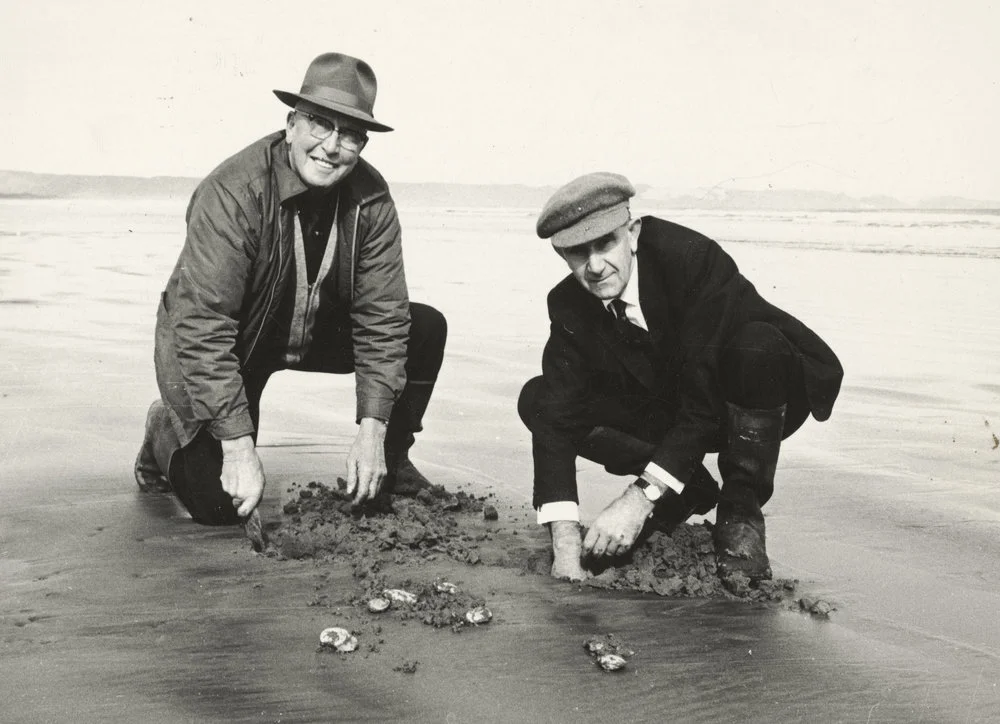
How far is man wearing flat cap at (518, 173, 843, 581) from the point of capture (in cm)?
293

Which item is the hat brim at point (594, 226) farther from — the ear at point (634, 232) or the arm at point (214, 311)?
the arm at point (214, 311)

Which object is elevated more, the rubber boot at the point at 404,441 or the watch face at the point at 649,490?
the watch face at the point at 649,490

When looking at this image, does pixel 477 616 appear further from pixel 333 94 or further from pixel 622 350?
pixel 333 94

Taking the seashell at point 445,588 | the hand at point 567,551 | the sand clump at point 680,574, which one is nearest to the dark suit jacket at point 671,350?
the hand at point 567,551

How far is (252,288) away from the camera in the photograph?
329 centimetres

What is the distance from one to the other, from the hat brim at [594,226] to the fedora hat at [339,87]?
29.3 inches

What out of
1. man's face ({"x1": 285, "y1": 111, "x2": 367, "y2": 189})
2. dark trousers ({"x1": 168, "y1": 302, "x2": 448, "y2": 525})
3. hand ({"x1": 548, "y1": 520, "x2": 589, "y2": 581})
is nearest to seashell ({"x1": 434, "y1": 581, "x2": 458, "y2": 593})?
hand ({"x1": 548, "y1": 520, "x2": 589, "y2": 581})

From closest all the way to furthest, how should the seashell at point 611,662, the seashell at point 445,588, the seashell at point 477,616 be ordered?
the seashell at point 611,662, the seashell at point 477,616, the seashell at point 445,588

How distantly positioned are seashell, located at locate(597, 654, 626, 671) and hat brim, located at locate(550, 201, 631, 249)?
1.13m

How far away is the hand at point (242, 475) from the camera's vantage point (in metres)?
3.09

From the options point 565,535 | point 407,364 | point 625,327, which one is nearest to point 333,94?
point 407,364

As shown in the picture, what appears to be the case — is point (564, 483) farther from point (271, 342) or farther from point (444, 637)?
point (271, 342)

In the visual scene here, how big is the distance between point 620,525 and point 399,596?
0.65 meters

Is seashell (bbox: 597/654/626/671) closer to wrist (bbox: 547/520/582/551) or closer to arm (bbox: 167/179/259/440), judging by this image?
wrist (bbox: 547/520/582/551)
